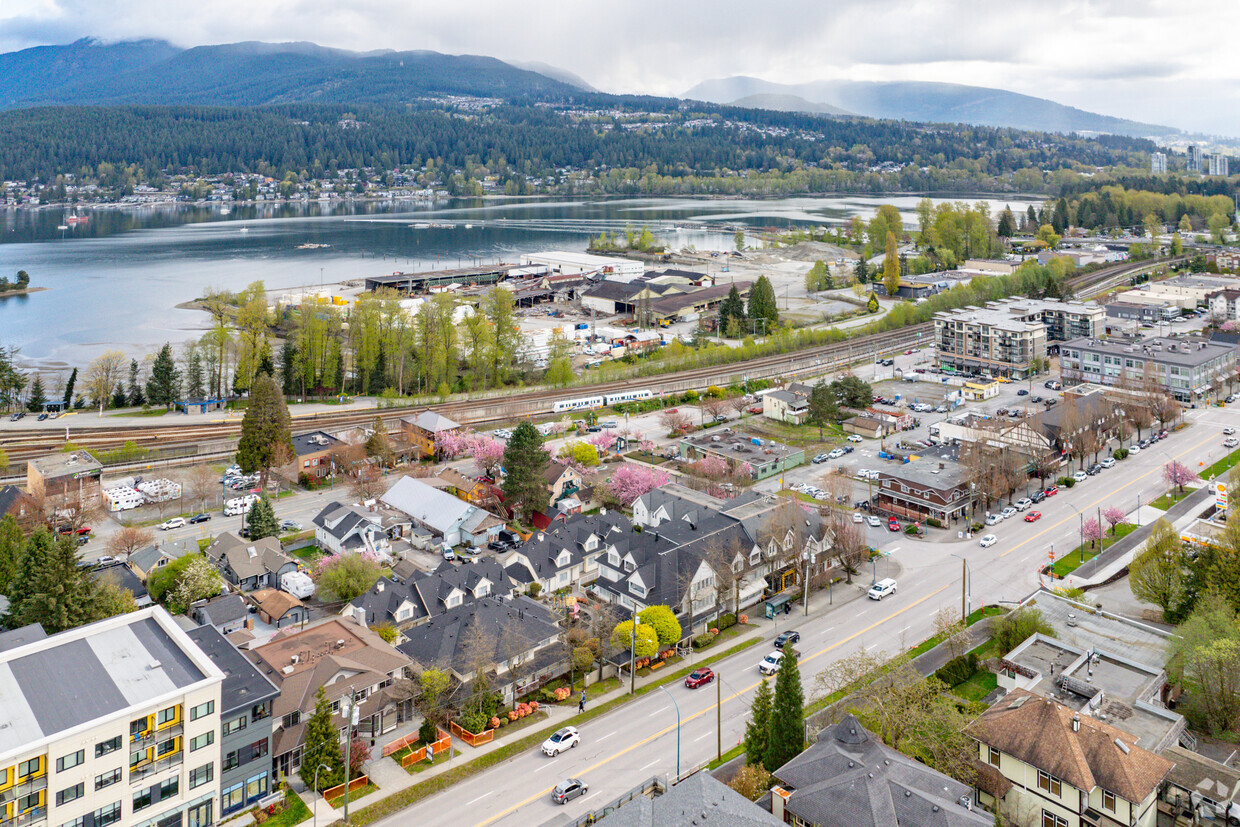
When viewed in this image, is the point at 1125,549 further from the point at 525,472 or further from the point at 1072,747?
the point at 525,472

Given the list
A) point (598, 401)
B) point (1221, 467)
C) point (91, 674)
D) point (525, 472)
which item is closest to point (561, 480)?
point (525, 472)

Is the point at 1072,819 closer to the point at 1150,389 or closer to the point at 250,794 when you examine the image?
the point at 250,794

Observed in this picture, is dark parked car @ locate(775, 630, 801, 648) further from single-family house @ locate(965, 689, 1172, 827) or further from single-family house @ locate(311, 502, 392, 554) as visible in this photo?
single-family house @ locate(311, 502, 392, 554)

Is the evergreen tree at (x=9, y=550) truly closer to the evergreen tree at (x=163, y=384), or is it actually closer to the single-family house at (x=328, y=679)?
the single-family house at (x=328, y=679)

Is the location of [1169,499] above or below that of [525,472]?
below

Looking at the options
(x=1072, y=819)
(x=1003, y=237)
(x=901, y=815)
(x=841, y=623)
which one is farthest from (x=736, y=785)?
(x=1003, y=237)

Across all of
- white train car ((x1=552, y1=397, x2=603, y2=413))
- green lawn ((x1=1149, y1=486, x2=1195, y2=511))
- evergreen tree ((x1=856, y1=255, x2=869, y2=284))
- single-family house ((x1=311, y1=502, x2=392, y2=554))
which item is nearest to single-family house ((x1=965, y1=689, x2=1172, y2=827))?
green lawn ((x1=1149, y1=486, x2=1195, y2=511))

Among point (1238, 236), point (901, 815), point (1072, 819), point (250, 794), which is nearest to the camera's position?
point (901, 815)

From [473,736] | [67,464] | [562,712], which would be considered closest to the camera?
[473,736]
